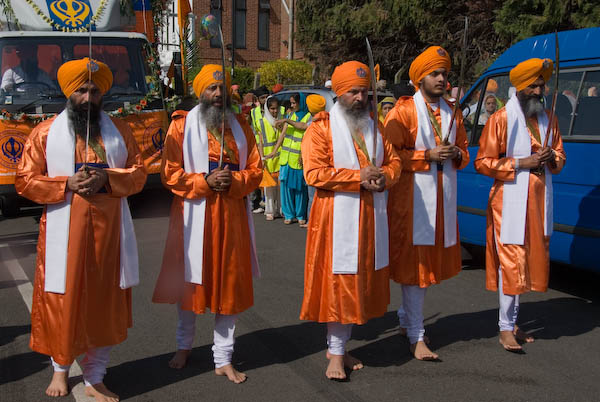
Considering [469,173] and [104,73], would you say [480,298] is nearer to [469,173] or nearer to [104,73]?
[469,173]

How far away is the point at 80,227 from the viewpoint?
3.70 m

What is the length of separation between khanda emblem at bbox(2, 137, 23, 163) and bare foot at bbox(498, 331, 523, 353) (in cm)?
678

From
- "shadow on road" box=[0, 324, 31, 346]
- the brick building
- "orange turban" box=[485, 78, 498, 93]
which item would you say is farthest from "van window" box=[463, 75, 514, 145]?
the brick building

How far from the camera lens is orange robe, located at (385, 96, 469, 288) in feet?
15.0

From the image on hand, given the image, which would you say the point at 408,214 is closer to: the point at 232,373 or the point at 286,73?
the point at 232,373

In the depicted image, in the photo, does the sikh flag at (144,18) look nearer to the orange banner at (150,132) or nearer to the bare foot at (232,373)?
the orange banner at (150,132)

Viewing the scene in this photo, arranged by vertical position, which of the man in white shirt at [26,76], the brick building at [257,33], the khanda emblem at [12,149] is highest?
the brick building at [257,33]

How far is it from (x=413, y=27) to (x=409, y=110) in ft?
41.6

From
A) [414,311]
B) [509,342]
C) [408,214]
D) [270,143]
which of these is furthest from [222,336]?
[270,143]

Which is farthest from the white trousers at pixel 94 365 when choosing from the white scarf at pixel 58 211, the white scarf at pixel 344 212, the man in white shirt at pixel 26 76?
the man in white shirt at pixel 26 76

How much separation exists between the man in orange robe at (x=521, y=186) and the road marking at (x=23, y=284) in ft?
9.84

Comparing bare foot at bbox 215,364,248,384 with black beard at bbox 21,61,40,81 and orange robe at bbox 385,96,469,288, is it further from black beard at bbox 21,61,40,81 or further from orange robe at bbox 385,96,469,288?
black beard at bbox 21,61,40,81

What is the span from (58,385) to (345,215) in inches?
81.4

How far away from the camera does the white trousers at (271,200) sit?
33.7 ft
